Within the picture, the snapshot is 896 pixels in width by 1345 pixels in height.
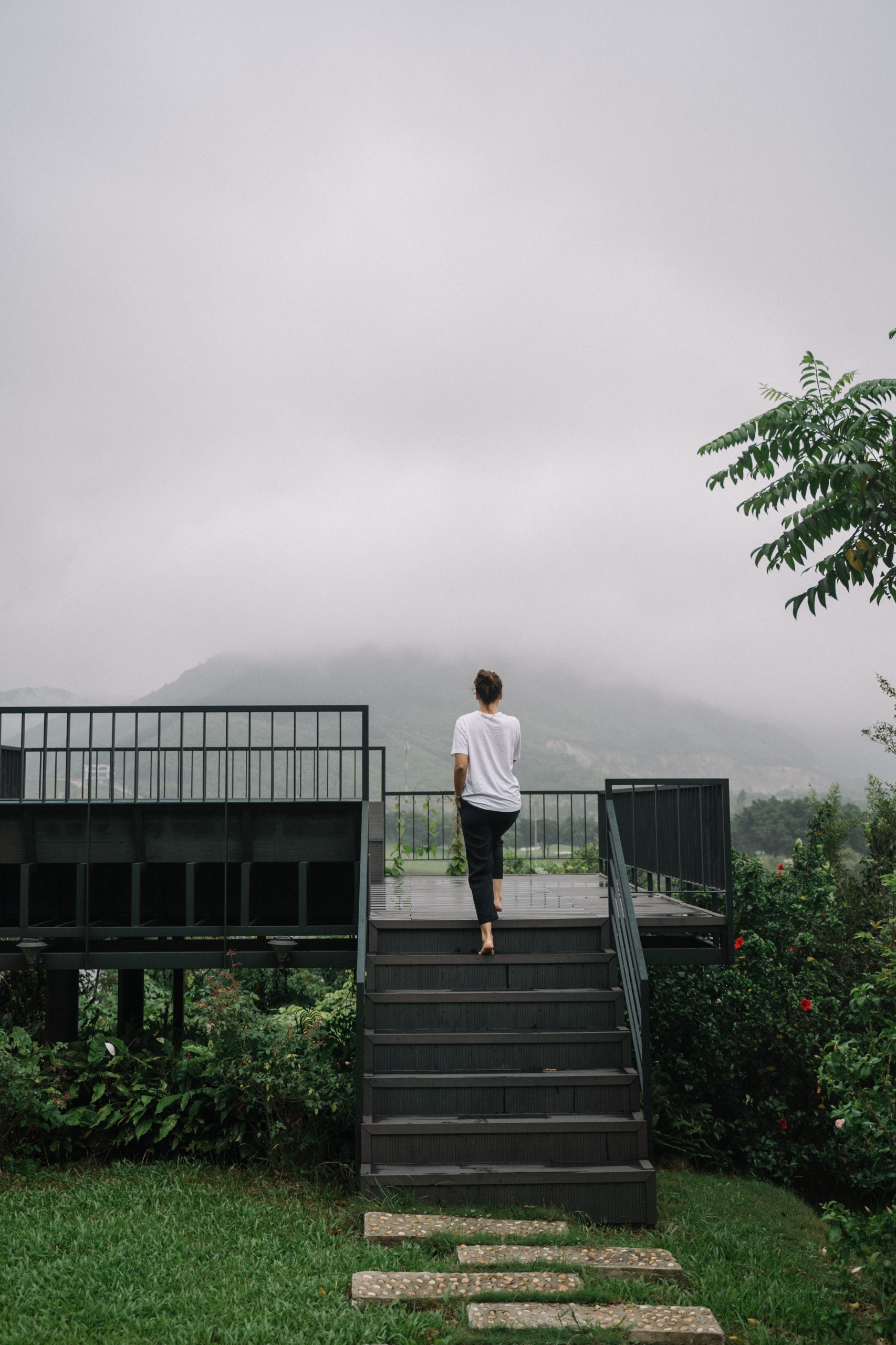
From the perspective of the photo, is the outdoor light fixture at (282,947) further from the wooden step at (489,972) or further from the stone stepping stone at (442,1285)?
the stone stepping stone at (442,1285)

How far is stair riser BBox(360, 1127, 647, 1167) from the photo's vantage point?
22.4 feet

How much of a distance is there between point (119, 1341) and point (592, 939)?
449 cm

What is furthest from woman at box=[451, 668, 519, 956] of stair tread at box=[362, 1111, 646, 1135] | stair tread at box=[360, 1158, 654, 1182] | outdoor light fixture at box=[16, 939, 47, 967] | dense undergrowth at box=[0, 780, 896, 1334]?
outdoor light fixture at box=[16, 939, 47, 967]

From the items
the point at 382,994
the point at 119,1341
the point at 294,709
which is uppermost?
the point at 294,709

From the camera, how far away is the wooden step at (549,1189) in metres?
6.64

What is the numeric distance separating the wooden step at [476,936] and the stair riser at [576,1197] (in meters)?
1.80

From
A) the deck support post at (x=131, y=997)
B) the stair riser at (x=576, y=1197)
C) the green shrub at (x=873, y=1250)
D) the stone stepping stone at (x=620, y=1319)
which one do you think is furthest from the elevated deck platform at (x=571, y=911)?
the deck support post at (x=131, y=997)

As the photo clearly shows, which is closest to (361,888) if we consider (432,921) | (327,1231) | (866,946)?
(432,921)

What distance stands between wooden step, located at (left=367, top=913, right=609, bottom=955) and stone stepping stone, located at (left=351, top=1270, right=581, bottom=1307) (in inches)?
106

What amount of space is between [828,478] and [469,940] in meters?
4.75

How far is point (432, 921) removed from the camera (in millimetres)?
8000

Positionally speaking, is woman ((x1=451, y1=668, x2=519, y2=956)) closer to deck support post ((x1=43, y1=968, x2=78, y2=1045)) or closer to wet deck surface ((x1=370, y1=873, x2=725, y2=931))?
Result: wet deck surface ((x1=370, y1=873, x2=725, y2=931))

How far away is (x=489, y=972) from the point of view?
7.76 m

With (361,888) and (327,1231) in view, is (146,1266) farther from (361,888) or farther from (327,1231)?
(361,888)
